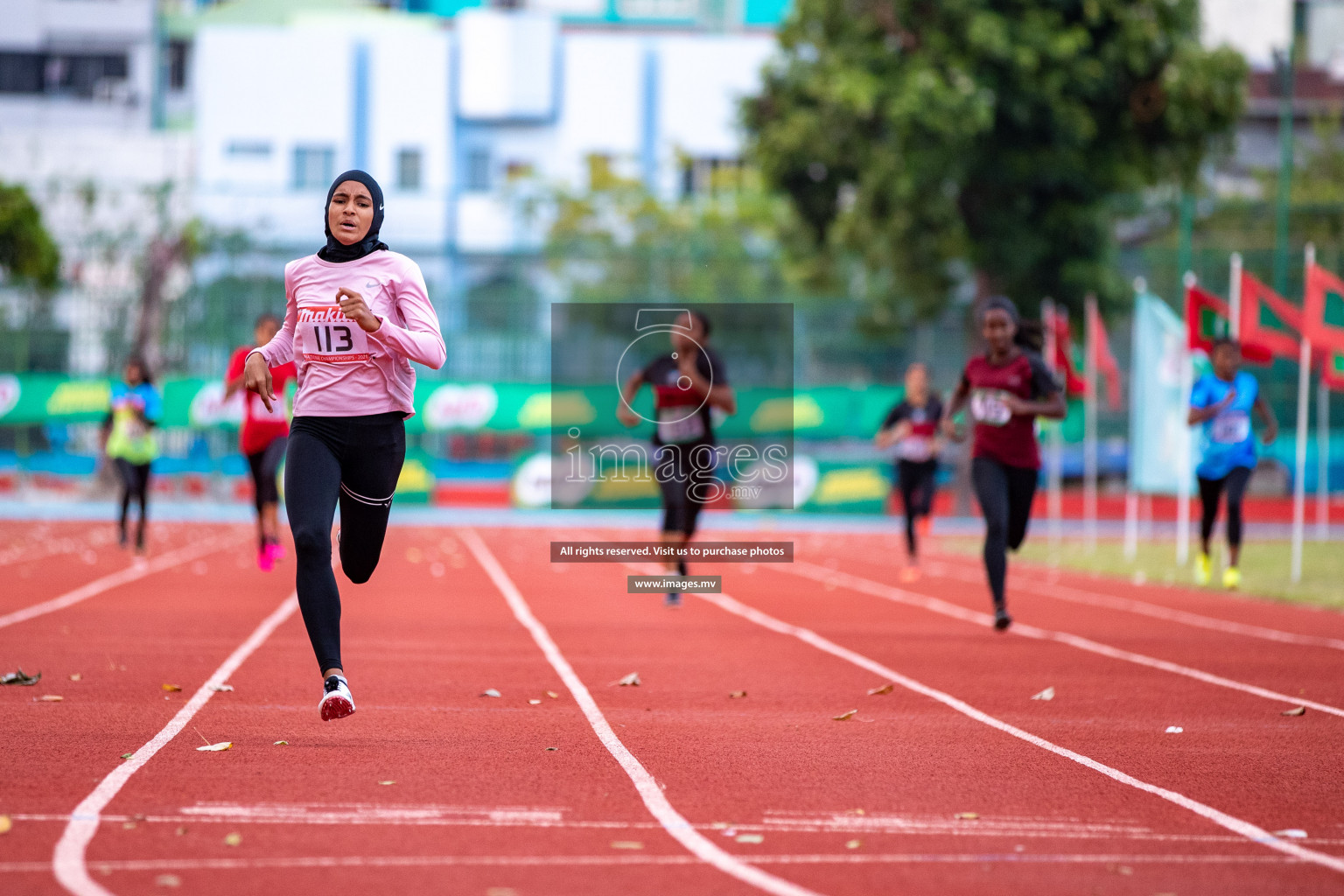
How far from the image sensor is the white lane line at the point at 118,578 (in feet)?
39.3

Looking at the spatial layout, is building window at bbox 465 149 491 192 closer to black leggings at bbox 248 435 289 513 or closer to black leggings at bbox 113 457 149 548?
black leggings at bbox 113 457 149 548

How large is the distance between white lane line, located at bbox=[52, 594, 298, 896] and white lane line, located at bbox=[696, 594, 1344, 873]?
3283mm

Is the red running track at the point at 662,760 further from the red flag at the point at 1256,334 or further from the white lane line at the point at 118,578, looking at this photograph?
the red flag at the point at 1256,334

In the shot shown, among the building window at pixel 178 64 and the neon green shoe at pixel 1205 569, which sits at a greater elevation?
the building window at pixel 178 64

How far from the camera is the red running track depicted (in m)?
4.82

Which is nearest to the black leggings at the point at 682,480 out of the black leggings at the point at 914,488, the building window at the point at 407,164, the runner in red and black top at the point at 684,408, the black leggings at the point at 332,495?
the runner in red and black top at the point at 684,408

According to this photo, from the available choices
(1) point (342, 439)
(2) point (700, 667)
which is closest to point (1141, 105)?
(2) point (700, 667)

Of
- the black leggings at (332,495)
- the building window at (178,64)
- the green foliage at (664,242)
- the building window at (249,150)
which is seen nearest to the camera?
the black leggings at (332,495)

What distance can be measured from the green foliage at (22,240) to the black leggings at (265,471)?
15.2 m

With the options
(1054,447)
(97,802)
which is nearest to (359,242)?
(97,802)

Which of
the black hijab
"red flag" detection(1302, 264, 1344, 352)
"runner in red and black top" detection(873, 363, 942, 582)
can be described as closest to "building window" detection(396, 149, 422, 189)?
"runner in red and black top" detection(873, 363, 942, 582)

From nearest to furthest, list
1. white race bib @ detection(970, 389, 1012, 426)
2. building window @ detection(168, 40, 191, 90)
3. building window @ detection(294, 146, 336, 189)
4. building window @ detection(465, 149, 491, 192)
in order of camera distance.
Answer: white race bib @ detection(970, 389, 1012, 426)
building window @ detection(294, 146, 336, 189)
building window @ detection(465, 149, 491, 192)
building window @ detection(168, 40, 191, 90)

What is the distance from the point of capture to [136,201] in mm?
34750

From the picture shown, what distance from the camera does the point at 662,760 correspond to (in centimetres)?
659
